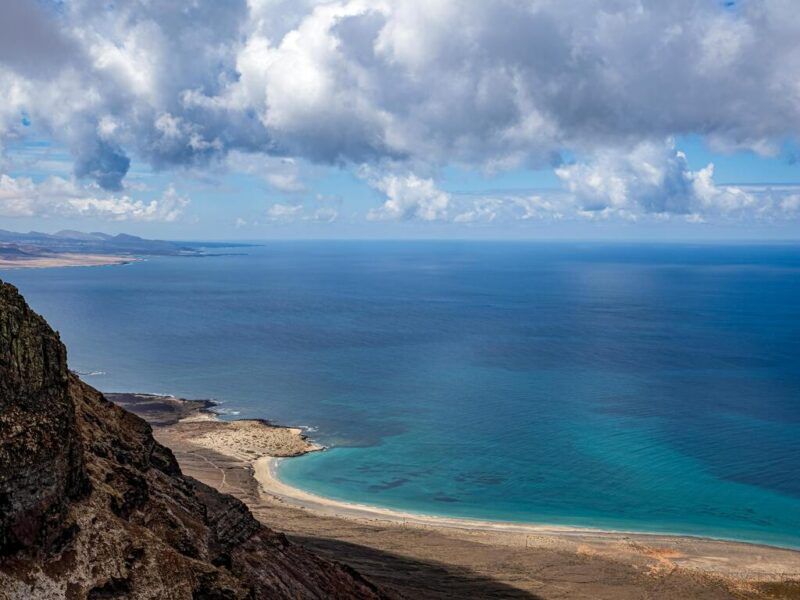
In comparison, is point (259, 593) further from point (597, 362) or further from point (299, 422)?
point (597, 362)

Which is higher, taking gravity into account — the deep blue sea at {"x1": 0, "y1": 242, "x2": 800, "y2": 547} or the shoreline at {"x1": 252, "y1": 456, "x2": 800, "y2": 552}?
the deep blue sea at {"x1": 0, "y1": 242, "x2": 800, "y2": 547}

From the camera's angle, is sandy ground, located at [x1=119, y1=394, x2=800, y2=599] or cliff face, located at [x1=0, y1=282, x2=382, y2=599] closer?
cliff face, located at [x1=0, y1=282, x2=382, y2=599]

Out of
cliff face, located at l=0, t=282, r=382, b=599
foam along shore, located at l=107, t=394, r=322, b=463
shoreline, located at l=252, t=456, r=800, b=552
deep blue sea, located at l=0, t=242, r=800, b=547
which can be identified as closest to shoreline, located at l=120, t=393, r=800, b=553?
shoreline, located at l=252, t=456, r=800, b=552

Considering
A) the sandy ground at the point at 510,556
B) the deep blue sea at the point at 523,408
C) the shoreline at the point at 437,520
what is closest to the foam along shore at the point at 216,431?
the deep blue sea at the point at 523,408

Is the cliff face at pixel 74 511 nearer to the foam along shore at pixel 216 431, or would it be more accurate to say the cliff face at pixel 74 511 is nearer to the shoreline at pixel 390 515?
the shoreline at pixel 390 515

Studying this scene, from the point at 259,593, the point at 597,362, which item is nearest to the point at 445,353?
the point at 597,362

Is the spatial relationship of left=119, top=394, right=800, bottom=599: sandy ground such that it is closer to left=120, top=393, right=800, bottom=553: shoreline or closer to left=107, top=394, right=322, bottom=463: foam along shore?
left=120, top=393, right=800, bottom=553: shoreline
